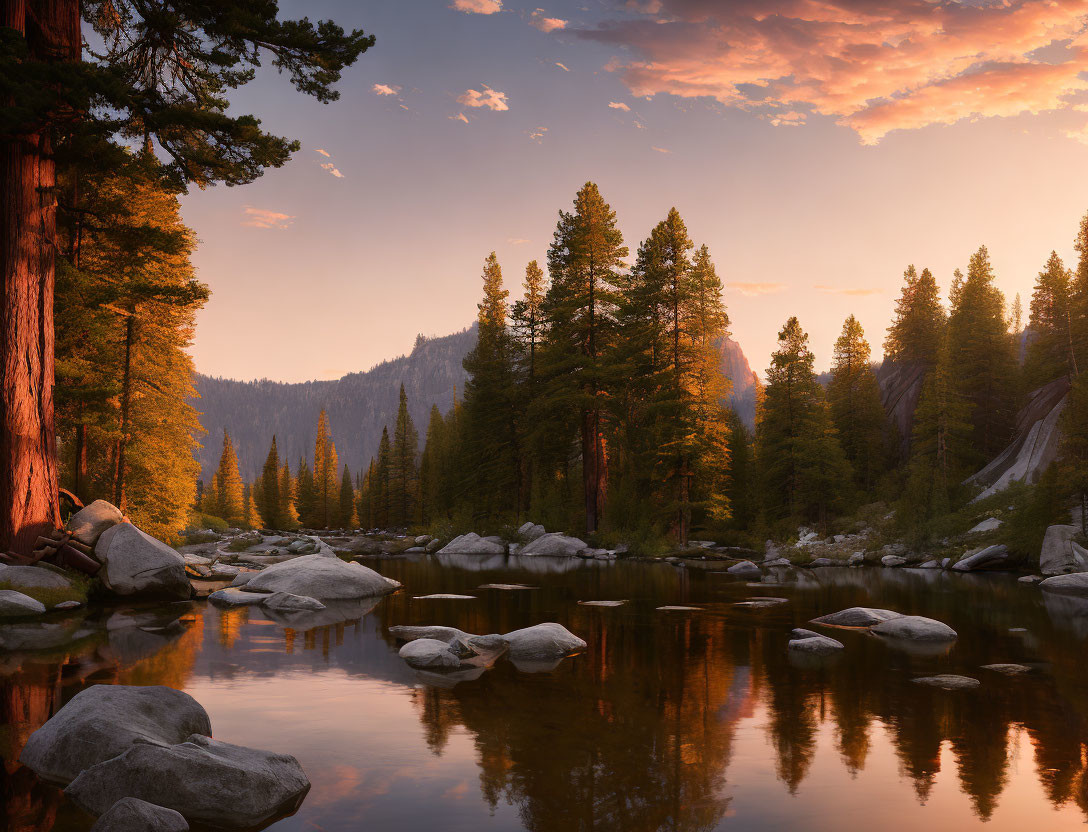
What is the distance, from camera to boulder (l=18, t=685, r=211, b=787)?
218 inches

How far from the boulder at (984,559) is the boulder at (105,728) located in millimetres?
30641

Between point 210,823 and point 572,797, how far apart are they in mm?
2564

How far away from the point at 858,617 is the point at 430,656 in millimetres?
8955

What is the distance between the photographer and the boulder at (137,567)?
52.5 feet

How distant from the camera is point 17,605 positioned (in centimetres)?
1291

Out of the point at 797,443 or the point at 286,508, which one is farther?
the point at 286,508

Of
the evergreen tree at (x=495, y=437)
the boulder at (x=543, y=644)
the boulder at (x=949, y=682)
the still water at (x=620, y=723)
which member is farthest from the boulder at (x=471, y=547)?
the boulder at (x=949, y=682)

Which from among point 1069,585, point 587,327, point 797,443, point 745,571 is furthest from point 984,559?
point 587,327

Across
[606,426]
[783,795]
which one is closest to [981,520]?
[606,426]

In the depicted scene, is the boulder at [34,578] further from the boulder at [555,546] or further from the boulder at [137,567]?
the boulder at [555,546]

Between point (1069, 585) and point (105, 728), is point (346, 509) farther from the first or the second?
point (105, 728)

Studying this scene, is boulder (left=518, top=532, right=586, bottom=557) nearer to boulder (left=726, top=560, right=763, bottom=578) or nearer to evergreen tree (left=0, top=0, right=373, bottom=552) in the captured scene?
boulder (left=726, top=560, right=763, bottom=578)

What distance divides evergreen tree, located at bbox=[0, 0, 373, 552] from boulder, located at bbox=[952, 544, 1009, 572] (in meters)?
29.4

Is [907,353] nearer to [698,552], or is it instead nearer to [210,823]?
[698,552]
